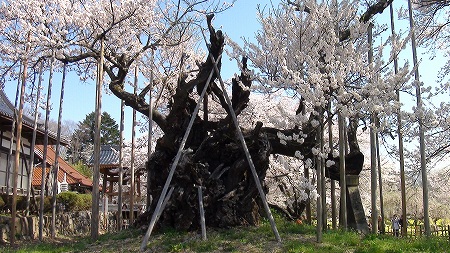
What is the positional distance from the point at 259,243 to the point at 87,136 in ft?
157

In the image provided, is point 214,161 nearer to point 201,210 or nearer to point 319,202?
point 201,210

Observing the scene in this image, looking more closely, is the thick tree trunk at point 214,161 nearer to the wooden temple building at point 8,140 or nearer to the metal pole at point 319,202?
the metal pole at point 319,202

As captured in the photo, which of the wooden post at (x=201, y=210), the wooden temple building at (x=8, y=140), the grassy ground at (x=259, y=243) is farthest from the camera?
the wooden temple building at (x=8, y=140)

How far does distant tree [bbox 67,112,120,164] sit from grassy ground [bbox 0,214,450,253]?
4040 centimetres

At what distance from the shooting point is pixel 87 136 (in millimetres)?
53656

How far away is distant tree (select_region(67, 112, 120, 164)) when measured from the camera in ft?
167

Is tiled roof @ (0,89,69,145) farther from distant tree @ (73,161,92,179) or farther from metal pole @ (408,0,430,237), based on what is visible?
distant tree @ (73,161,92,179)

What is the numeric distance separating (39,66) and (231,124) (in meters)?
7.55

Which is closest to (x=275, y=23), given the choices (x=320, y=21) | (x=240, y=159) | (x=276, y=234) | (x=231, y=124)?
(x=320, y=21)

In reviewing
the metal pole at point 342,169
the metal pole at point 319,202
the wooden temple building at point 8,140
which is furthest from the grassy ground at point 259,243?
the wooden temple building at point 8,140

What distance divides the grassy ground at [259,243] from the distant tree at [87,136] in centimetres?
4040

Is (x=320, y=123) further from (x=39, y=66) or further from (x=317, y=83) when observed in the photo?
(x=39, y=66)

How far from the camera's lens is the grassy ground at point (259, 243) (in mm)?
8273

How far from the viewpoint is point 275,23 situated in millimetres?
12156
